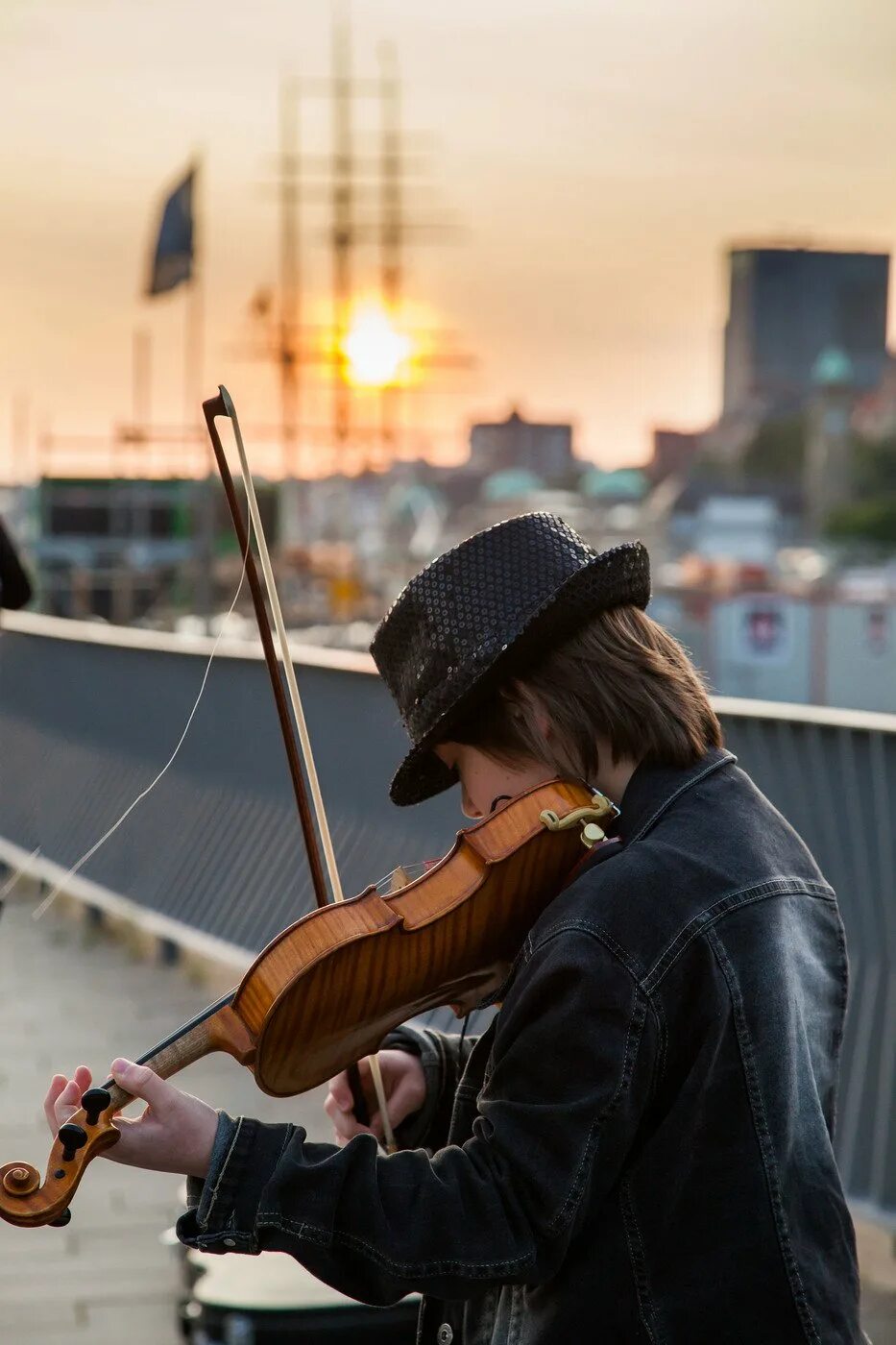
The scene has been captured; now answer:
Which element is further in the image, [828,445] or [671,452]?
[671,452]

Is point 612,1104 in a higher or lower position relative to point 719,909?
lower

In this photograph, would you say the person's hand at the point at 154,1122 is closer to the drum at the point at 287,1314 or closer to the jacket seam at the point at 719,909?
the jacket seam at the point at 719,909

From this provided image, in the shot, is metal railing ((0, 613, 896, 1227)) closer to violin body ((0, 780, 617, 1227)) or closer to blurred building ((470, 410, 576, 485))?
violin body ((0, 780, 617, 1227))

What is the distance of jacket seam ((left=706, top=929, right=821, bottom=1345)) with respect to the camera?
5.43ft

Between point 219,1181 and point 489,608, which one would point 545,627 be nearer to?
point 489,608

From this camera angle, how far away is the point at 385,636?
2000mm

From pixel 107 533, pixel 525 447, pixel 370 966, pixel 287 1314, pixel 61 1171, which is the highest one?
pixel 370 966

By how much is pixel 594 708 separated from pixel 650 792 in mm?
106

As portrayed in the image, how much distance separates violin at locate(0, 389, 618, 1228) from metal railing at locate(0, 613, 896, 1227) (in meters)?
0.43

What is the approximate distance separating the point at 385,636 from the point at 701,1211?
2.37ft

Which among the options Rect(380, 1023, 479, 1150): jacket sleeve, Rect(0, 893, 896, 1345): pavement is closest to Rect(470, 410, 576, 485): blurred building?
Rect(0, 893, 896, 1345): pavement

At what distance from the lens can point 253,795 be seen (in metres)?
4.73

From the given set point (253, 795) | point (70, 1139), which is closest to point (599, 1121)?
point (70, 1139)

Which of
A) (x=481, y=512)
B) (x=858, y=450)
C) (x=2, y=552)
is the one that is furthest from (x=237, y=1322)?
(x=858, y=450)
